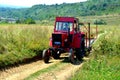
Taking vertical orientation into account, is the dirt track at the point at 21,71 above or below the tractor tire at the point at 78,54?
above

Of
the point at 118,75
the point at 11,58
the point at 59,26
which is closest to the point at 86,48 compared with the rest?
the point at 59,26

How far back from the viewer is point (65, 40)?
20.4m

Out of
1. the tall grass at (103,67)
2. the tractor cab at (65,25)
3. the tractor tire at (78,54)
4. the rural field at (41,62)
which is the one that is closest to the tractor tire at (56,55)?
the rural field at (41,62)

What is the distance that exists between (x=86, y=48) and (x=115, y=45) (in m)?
2.75

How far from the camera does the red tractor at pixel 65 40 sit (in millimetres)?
20172

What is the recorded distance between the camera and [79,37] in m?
21.5

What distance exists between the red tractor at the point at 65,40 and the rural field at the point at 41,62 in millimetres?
575

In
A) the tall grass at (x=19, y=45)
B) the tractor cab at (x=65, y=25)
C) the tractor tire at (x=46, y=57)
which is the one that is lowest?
the tractor tire at (x=46, y=57)

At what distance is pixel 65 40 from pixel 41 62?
6.11 ft

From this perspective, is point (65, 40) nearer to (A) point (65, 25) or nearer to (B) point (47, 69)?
(A) point (65, 25)

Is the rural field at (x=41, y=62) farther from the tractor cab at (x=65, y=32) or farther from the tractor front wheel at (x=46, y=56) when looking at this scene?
the tractor cab at (x=65, y=32)

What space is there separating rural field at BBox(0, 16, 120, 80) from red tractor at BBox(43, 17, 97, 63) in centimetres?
58

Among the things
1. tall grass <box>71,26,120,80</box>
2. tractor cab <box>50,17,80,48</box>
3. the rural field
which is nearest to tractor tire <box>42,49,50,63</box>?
the rural field

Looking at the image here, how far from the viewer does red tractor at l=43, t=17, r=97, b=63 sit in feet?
66.2
